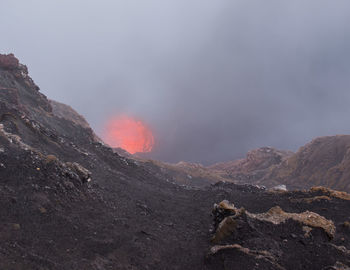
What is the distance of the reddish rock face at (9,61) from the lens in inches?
2300

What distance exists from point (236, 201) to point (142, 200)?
44.2 ft

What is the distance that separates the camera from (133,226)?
77.3 ft

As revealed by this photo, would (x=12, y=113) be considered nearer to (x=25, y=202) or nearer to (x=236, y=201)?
(x=25, y=202)

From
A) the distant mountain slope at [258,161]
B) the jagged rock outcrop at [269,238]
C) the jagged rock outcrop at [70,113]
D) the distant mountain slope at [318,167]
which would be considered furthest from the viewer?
the distant mountain slope at [258,161]

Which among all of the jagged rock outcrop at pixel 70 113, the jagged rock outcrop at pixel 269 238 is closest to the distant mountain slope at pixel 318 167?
the jagged rock outcrop at pixel 269 238

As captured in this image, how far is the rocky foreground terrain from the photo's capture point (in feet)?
53.4

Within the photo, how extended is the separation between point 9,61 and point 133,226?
56.2 metres

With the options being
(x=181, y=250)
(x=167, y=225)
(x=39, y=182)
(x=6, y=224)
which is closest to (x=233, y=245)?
(x=181, y=250)

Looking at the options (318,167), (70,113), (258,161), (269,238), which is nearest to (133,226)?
(269,238)

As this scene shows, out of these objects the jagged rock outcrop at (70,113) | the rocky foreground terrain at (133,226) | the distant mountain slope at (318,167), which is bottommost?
the rocky foreground terrain at (133,226)

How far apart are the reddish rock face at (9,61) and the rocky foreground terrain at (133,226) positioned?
1225 inches

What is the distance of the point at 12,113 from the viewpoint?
3553 cm

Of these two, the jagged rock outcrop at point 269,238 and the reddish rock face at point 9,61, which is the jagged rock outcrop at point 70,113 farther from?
the jagged rock outcrop at point 269,238

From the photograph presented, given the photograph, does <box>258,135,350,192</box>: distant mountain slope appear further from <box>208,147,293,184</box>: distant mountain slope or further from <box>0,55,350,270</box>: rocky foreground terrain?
<box>0,55,350,270</box>: rocky foreground terrain
